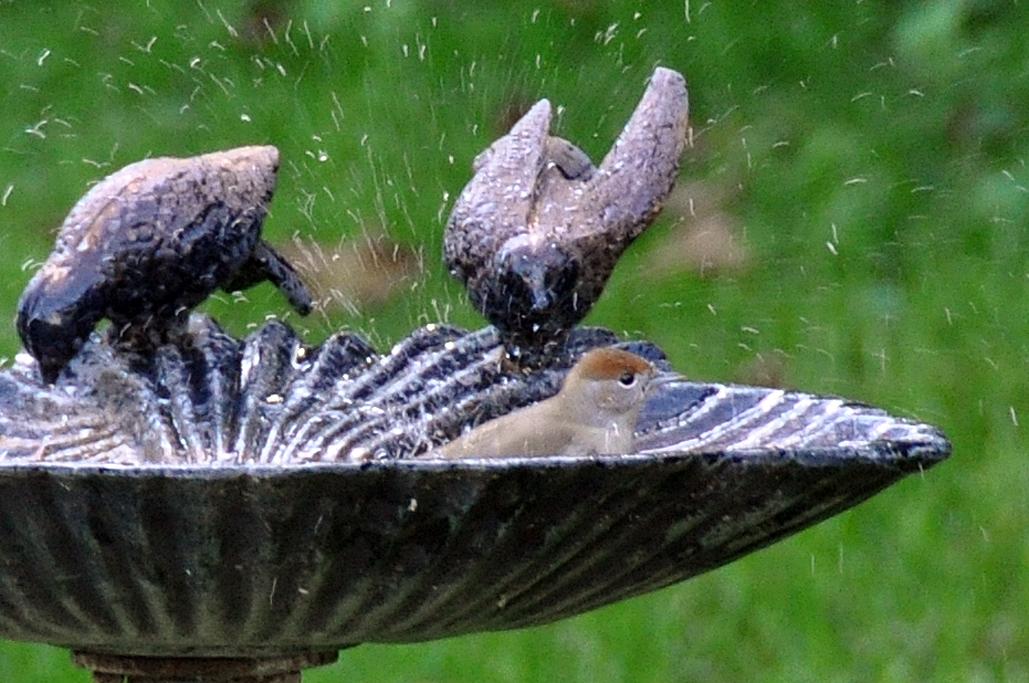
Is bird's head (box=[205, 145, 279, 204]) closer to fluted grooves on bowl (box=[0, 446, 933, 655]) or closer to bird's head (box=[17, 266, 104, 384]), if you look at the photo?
bird's head (box=[17, 266, 104, 384])

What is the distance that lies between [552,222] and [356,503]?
1219 mm

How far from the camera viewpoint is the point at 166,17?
7.73 m

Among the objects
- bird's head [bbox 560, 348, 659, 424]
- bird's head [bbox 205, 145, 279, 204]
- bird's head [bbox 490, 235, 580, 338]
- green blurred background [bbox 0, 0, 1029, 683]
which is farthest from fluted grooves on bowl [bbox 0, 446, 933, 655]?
green blurred background [bbox 0, 0, 1029, 683]

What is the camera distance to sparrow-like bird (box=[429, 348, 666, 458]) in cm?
338

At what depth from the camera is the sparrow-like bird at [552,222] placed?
3514 millimetres

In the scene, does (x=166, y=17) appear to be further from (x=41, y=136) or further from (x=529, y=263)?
(x=529, y=263)

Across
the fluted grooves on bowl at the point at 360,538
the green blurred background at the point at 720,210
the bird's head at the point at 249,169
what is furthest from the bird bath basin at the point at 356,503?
the green blurred background at the point at 720,210

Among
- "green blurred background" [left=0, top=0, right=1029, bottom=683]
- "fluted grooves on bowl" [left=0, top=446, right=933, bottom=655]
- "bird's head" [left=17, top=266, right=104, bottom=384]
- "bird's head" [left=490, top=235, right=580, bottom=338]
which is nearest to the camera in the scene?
"fluted grooves on bowl" [left=0, top=446, right=933, bottom=655]

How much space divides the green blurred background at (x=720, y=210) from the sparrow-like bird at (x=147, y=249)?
6.41 ft

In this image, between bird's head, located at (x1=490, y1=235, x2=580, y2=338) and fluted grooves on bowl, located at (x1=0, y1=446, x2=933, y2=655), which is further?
bird's head, located at (x1=490, y1=235, x2=580, y2=338)

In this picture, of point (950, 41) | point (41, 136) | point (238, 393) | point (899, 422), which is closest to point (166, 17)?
point (41, 136)

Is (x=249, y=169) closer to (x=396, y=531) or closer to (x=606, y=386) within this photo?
(x=606, y=386)

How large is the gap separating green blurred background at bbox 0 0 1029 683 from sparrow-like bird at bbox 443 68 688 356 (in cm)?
178

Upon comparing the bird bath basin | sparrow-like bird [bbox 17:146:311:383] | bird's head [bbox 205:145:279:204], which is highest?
bird's head [bbox 205:145:279:204]
